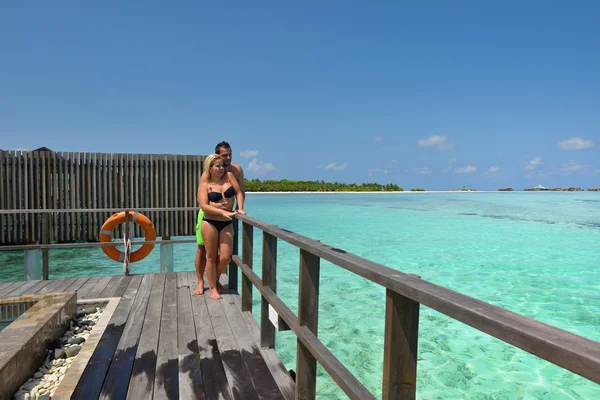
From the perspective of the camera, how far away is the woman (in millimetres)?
3723

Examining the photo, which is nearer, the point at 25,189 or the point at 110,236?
the point at 110,236

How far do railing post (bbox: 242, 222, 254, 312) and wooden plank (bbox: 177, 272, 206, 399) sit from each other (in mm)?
500

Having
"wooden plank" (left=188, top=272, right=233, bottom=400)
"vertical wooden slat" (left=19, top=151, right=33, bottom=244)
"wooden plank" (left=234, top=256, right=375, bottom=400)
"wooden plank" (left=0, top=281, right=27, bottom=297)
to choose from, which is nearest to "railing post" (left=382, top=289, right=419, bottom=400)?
"wooden plank" (left=234, top=256, right=375, bottom=400)

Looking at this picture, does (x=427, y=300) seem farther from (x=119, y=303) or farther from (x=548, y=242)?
(x=548, y=242)

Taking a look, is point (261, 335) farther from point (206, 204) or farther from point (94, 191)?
point (94, 191)

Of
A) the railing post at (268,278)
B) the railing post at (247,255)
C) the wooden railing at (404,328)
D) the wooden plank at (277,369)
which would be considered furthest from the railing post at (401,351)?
A: the railing post at (247,255)

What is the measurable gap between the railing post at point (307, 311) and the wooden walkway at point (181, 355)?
200mm

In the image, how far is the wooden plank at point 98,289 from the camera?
4.32 metres

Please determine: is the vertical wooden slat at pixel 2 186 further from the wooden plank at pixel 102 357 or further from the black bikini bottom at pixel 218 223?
the black bikini bottom at pixel 218 223

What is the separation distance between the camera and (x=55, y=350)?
9.48 ft

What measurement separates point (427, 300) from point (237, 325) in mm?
2518

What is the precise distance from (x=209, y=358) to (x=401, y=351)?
183 cm

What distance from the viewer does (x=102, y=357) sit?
8.79 feet

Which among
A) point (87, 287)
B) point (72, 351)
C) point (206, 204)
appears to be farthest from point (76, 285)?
point (206, 204)
